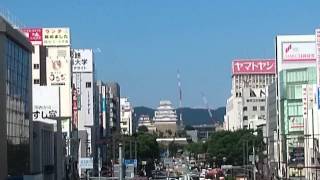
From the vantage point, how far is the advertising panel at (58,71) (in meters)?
112

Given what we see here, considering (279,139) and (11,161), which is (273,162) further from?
(11,161)

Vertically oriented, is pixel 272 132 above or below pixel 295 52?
below

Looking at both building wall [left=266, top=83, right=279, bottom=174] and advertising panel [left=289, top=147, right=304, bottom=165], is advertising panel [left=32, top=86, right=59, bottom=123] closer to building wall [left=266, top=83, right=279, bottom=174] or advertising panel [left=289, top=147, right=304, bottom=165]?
advertising panel [left=289, top=147, right=304, bottom=165]

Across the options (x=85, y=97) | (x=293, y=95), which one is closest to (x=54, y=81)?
(x=85, y=97)

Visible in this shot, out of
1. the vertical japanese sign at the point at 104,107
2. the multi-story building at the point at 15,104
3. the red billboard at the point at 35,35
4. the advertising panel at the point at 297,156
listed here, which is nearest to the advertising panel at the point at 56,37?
the red billboard at the point at 35,35

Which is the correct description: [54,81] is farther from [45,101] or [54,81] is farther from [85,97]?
[85,97]

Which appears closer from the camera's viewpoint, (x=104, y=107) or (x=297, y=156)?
(x=297, y=156)

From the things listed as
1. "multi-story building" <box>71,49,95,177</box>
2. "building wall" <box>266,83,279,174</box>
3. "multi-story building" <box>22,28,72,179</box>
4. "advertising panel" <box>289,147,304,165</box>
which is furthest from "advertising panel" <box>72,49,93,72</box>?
"advertising panel" <box>289,147,304,165</box>

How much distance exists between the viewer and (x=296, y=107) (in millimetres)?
118625

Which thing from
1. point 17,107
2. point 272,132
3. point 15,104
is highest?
point 15,104

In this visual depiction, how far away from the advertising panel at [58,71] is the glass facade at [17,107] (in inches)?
1588

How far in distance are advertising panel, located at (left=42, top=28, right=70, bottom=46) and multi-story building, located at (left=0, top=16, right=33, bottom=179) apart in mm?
46721

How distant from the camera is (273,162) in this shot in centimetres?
13200

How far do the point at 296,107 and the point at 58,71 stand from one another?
114 ft
